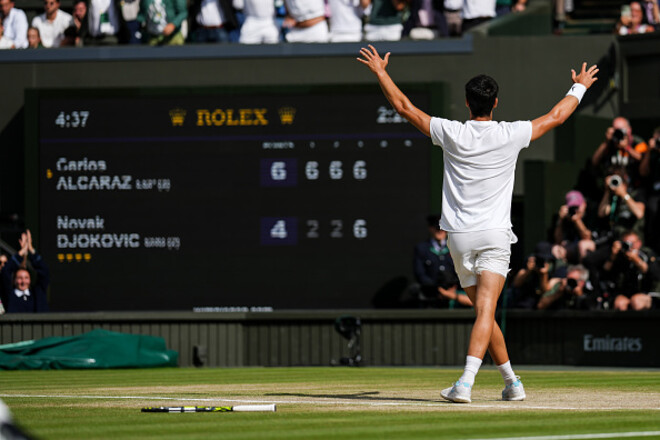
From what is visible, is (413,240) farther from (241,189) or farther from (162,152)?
(162,152)

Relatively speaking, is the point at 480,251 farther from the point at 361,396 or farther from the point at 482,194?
the point at 361,396

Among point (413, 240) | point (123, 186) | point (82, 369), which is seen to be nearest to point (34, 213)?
point (123, 186)

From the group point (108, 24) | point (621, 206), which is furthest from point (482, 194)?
point (108, 24)

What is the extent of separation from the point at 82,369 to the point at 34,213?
2575mm

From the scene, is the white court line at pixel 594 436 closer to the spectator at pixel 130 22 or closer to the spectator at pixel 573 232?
the spectator at pixel 573 232

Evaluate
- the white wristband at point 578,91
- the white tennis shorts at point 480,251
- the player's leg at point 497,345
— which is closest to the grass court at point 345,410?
the player's leg at point 497,345

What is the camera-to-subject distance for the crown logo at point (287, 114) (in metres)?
17.0

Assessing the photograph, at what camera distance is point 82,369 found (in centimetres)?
1591

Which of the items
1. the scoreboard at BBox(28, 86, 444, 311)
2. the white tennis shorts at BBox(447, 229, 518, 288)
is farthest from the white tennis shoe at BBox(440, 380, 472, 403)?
the scoreboard at BBox(28, 86, 444, 311)

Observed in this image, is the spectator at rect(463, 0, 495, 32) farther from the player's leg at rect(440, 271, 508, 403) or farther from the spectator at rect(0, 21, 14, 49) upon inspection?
the player's leg at rect(440, 271, 508, 403)

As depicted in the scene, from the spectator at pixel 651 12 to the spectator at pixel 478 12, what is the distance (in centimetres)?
228

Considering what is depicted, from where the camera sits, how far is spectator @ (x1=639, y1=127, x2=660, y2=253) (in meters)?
17.1

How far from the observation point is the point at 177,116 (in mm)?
17281

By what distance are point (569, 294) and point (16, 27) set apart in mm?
9112
